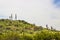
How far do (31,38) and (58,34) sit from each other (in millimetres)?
17499

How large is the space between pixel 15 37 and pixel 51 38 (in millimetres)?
27294

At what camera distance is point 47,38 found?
12175 centimetres

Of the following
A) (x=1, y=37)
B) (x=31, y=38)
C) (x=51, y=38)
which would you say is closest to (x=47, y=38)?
(x=51, y=38)

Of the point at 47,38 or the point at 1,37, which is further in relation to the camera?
the point at 1,37

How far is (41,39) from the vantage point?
12131 cm

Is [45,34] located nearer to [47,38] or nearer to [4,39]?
[47,38]

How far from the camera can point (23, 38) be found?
130000 millimetres

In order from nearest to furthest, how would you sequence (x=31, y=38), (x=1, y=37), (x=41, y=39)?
1. (x=41, y=39)
2. (x=31, y=38)
3. (x=1, y=37)

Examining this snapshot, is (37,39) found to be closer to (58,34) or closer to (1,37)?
(58,34)

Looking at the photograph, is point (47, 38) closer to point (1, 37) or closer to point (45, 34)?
point (45, 34)

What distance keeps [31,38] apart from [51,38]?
14057 mm

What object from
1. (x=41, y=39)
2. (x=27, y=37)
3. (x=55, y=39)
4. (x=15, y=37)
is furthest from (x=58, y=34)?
(x=15, y=37)

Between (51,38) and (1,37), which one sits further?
(1,37)

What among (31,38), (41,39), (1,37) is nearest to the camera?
(41,39)
